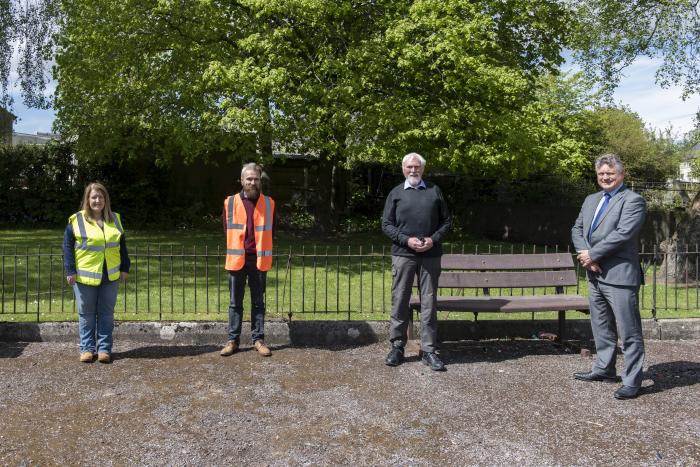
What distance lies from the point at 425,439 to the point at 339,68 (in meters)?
10.2

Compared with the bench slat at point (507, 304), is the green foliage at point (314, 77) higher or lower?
higher

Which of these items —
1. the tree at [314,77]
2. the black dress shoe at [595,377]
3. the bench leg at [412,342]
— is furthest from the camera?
the tree at [314,77]

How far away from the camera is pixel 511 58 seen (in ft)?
52.6

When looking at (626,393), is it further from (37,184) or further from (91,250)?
(37,184)

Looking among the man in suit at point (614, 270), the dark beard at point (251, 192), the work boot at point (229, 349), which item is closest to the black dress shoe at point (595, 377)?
the man in suit at point (614, 270)

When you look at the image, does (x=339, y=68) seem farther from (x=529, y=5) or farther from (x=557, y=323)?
(x=557, y=323)

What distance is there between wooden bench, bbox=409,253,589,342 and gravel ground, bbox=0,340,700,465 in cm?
48

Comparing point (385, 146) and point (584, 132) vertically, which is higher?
point (584, 132)

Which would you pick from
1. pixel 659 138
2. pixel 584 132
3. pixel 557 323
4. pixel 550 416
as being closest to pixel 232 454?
pixel 550 416

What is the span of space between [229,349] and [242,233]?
1.06m

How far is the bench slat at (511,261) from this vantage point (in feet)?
22.6

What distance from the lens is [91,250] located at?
582cm

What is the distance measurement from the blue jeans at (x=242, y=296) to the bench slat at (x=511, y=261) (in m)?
2.03

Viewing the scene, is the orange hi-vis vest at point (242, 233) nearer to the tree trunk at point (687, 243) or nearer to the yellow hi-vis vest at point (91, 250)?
the yellow hi-vis vest at point (91, 250)
